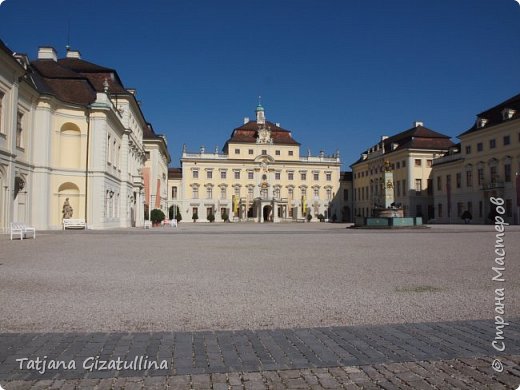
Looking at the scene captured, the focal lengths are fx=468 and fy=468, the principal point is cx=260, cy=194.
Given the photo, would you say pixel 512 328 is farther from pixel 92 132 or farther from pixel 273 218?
pixel 273 218

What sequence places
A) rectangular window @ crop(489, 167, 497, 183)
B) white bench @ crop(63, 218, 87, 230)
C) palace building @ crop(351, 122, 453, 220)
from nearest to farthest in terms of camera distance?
white bench @ crop(63, 218, 87, 230), rectangular window @ crop(489, 167, 497, 183), palace building @ crop(351, 122, 453, 220)

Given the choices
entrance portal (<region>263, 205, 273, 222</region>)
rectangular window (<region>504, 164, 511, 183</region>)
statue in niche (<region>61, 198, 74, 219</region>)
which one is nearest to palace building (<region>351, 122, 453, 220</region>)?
rectangular window (<region>504, 164, 511, 183</region>)

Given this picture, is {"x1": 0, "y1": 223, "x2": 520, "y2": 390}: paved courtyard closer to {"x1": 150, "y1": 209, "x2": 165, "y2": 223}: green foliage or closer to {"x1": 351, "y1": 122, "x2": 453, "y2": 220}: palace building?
{"x1": 150, "y1": 209, "x2": 165, "y2": 223}: green foliage

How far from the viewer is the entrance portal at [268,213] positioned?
259ft

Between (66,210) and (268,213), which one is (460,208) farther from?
(66,210)

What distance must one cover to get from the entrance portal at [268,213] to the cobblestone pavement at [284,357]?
243 feet

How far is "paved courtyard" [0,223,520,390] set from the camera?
345cm

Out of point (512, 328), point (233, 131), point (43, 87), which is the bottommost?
point (512, 328)

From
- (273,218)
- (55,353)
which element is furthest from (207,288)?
(273,218)

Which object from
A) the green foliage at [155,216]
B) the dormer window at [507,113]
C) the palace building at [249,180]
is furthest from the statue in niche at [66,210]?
the palace building at [249,180]

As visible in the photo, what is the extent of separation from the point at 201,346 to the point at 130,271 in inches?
209

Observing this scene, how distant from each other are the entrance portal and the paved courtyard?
69.5 m

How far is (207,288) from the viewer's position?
719cm

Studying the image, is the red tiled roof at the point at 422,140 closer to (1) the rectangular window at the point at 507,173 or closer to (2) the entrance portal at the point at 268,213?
(1) the rectangular window at the point at 507,173
